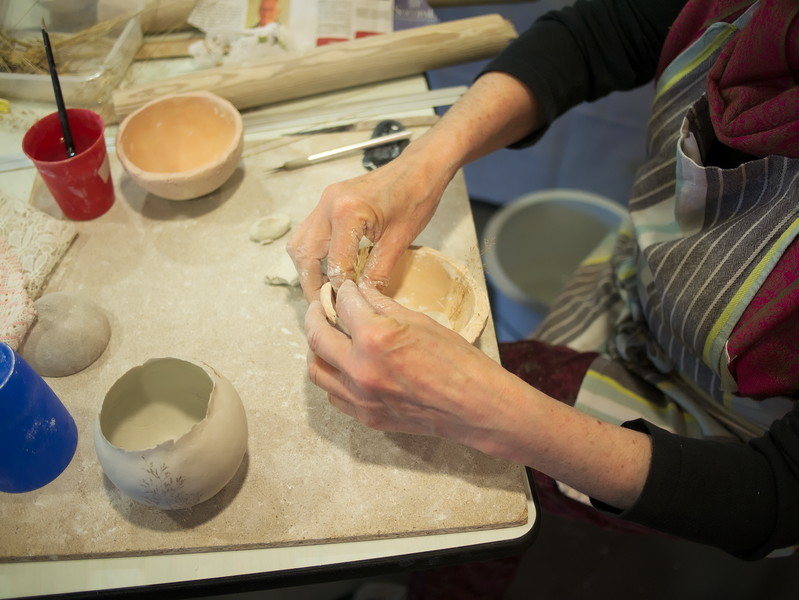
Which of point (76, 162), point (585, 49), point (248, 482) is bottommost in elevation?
point (248, 482)

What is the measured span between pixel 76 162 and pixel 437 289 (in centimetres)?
67

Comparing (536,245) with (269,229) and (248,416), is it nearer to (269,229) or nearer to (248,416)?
(269,229)

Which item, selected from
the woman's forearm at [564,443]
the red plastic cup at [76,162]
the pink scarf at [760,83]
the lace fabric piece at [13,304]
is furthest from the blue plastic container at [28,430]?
the pink scarf at [760,83]

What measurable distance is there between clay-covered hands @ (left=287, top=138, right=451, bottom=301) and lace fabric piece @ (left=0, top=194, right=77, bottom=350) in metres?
0.44

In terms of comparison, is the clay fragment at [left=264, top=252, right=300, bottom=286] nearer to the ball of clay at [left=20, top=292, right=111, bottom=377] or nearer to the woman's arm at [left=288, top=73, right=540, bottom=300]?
the woman's arm at [left=288, top=73, right=540, bottom=300]

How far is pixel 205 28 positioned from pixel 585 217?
1.38 metres

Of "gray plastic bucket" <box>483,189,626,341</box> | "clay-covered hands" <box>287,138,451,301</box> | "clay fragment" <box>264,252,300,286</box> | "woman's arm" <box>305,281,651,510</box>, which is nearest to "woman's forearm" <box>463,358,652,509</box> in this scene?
"woman's arm" <box>305,281,651,510</box>

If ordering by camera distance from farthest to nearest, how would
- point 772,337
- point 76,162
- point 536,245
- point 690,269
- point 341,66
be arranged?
point 536,245 < point 341,66 < point 76,162 < point 690,269 < point 772,337

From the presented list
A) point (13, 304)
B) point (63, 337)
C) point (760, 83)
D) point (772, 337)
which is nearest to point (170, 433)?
point (63, 337)

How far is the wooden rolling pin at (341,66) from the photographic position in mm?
1318

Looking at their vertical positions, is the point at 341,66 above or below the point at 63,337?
above

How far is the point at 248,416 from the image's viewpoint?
35.7 inches

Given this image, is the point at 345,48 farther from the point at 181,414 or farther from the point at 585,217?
the point at 585,217

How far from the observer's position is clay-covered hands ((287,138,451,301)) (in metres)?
0.91
